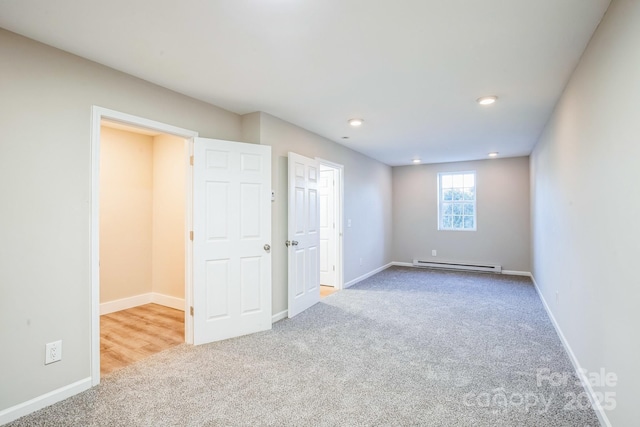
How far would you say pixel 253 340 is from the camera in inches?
125

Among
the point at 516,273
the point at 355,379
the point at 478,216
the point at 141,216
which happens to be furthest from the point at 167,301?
the point at 516,273

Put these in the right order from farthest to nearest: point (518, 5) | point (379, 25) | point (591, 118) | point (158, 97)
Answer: point (158, 97) < point (591, 118) < point (379, 25) < point (518, 5)

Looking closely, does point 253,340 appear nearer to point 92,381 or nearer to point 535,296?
point 92,381

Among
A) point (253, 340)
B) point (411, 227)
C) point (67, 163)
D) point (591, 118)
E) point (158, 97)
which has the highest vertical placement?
point (158, 97)

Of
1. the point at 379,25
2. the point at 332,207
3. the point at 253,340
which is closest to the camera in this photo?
the point at 379,25

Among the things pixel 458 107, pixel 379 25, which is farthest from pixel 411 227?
pixel 379 25

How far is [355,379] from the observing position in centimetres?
241

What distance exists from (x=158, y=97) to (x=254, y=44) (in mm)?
1250

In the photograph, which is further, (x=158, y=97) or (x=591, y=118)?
(x=158, y=97)

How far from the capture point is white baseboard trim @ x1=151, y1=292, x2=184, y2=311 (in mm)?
4375

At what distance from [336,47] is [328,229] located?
3.65 metres

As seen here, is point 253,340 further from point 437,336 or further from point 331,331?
point 437,336

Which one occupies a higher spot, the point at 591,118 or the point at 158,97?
the point at 158,97

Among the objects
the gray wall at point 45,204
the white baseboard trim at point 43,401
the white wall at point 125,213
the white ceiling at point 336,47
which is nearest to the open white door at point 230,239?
the white ceiling at point 336,47
